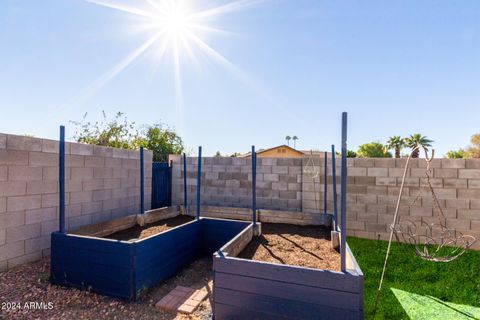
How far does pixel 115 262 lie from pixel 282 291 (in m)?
2.11

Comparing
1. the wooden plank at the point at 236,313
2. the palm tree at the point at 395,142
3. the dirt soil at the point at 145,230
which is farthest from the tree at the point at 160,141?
the palm tree at the point at 395,142

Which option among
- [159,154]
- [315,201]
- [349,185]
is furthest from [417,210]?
[159,154]

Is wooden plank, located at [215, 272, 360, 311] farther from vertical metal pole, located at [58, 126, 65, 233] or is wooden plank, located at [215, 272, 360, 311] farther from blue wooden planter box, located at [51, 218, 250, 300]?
vertical metal pole, located at [58, 126, 65, 233]

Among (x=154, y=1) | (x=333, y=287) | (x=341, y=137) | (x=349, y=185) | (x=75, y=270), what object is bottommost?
(x=75, y=270)

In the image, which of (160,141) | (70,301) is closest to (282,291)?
(70,301)

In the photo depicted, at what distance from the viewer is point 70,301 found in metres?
2.86

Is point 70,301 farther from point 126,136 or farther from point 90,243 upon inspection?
point 126,136

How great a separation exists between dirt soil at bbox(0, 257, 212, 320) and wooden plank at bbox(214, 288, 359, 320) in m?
0.52

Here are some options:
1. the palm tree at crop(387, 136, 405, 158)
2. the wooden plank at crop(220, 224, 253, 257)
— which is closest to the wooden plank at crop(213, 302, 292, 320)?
the wooden plank at crop(220, 224, 253, 257)

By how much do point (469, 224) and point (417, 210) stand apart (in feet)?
2.94

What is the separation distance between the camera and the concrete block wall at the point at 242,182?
620 cm

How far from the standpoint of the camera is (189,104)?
374 inches

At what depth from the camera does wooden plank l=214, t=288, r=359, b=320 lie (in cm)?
205

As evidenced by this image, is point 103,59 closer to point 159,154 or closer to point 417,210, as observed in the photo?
point 159,154
